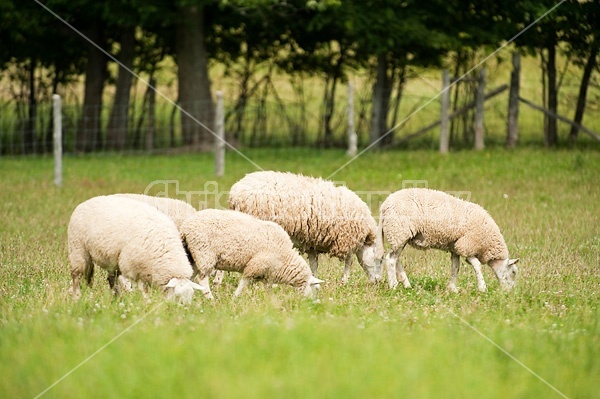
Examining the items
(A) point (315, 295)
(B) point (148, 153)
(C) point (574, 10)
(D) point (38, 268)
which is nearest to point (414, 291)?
(A) point (315, 295)

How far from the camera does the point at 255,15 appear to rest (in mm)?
20766

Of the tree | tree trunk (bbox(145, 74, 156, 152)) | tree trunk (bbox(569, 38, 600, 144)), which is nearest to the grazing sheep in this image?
the tree

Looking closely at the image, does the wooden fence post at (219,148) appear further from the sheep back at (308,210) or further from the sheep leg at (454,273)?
the sheep leg at (454,273)

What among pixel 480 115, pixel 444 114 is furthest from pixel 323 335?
pixel 480 115

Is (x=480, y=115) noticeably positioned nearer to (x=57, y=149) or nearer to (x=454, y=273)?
(x=57, y=149)

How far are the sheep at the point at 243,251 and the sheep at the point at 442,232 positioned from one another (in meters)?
1.13

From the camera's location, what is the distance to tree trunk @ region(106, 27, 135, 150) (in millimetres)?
21953

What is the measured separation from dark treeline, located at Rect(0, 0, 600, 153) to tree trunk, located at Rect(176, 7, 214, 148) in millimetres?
26

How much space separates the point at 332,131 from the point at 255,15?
13.7 feet

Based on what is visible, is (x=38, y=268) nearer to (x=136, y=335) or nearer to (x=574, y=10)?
(x=136, y=335)

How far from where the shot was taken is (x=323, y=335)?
6.09 m

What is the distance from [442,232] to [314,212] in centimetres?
139

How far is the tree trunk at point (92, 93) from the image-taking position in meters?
22.0

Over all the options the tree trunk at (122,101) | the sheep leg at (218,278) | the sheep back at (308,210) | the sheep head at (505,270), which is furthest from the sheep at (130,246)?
the tree trunk at (122,101)
